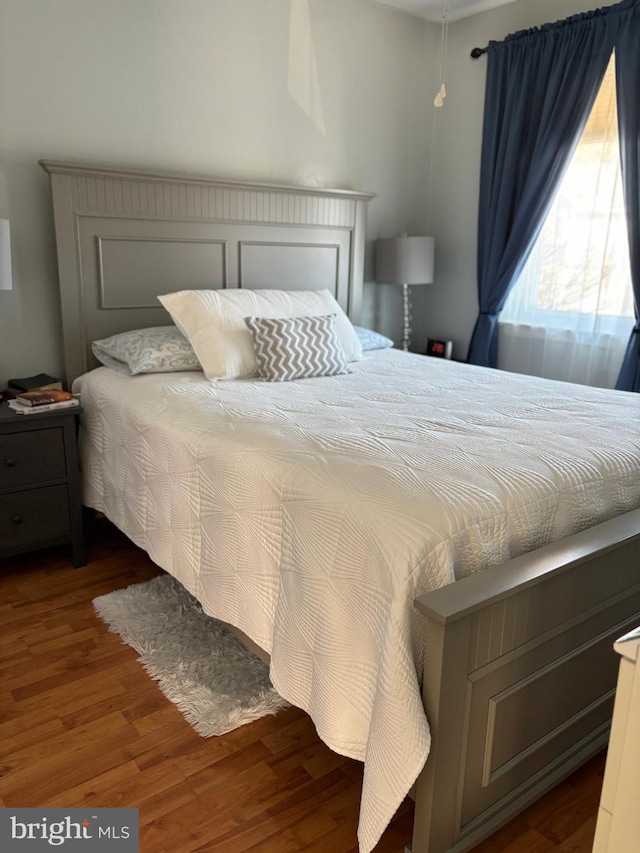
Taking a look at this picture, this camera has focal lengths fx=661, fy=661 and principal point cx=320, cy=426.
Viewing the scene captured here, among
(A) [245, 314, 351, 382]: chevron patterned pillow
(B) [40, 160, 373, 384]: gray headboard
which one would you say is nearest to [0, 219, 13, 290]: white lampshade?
(B) [40, 160, 373, 384]: gray headboard

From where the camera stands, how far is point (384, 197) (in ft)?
13.2

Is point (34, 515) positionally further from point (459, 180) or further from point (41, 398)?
point (459, 180)

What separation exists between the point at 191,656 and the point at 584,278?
8.72 feet

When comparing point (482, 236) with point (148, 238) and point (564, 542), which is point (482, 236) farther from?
point (564, 542)

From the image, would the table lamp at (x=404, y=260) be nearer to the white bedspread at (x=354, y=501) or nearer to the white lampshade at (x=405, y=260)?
the white lampshade at (x=405, y=260)

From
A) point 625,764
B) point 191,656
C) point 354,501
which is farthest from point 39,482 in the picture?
point 625,764

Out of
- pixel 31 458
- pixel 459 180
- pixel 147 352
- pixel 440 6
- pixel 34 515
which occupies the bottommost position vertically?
pixel 34 515

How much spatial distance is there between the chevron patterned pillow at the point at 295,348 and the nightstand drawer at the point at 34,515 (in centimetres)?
95

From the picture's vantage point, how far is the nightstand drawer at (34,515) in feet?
8.18

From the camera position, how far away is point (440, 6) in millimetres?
3701

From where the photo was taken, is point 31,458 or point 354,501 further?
point 31,458

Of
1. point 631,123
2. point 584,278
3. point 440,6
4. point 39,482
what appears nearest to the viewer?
point 39,482

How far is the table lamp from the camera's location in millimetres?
3762

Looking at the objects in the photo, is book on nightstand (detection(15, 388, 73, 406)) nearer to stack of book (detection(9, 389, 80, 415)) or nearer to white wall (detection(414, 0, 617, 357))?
stack of book (detection(9, 389, 80, 415))
